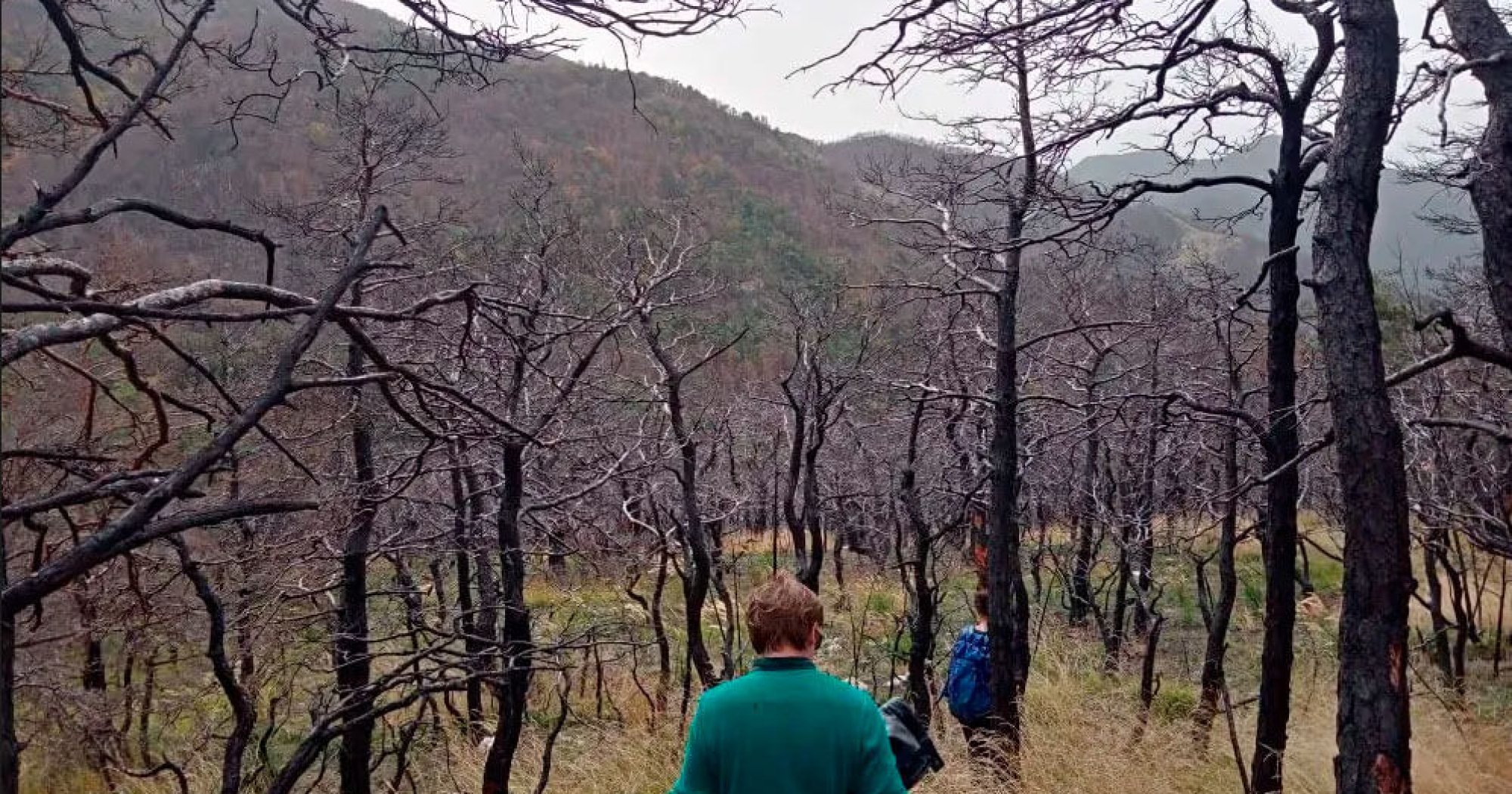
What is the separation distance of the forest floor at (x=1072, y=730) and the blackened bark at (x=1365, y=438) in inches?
121

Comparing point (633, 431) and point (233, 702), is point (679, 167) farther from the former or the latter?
point (233, 702)

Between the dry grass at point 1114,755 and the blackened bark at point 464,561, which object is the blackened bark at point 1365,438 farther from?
the blackened bark at point 464,561

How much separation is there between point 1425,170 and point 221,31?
622 centimetres

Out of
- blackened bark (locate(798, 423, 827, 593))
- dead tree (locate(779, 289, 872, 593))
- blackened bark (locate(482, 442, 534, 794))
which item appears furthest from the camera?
dead tree (locate(779, 289, 872, 593))

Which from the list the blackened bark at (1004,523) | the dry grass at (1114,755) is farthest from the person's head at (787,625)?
the blackened bark at (1004,523)

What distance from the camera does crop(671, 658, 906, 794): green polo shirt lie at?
2557mm

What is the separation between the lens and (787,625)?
9.06ft

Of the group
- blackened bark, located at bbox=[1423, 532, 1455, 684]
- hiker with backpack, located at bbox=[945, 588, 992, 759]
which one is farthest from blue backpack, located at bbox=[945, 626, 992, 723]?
blackened bark, located at bbox=[1423, 532, 1455, 684]

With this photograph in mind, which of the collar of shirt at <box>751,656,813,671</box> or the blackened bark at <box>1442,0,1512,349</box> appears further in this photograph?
the blackened bark at <box>1442,0,1512,349</box>

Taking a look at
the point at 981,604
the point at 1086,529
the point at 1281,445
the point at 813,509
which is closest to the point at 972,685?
the point at 981,604

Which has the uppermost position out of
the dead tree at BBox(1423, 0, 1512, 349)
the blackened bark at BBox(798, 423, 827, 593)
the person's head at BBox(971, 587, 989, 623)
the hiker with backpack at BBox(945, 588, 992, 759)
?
the dead tree at BBox(1423, 0, 1512, 349)

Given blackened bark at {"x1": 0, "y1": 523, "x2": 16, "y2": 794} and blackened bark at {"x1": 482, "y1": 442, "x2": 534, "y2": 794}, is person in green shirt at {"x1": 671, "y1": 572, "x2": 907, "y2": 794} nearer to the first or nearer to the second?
blackened bark at {"x1": 0, "y1": 523, "x2": 16, "y2": 794}

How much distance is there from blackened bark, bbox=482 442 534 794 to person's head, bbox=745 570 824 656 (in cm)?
238

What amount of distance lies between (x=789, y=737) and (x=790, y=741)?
1cm
